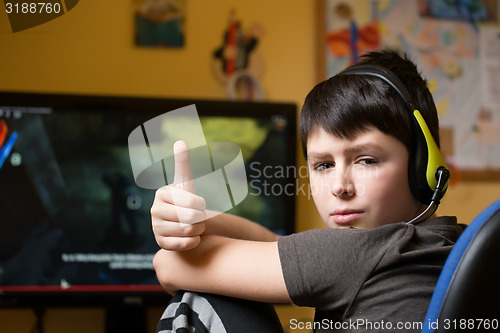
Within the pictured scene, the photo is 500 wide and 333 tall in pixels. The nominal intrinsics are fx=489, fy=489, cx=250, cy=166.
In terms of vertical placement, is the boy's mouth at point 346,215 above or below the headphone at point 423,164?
below

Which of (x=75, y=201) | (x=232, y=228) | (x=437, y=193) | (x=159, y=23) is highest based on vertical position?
(x=159, y=23)

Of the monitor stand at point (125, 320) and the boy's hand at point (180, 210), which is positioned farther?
the monitor stand at point (125, 320)

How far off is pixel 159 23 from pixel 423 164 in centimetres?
148

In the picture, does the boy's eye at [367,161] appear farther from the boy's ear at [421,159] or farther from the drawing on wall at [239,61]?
the drawing on wall at [239,61]

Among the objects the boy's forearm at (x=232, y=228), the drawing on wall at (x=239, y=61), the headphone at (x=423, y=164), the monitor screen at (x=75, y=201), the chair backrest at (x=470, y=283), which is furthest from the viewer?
the drawing on wall at (x=239, y=61)

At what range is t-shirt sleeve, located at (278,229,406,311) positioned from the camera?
0.62 meters

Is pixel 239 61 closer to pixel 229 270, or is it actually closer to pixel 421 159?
pixel 421 159

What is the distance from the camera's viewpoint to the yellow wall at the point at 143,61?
1.86 meters

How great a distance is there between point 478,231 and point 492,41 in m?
1.94

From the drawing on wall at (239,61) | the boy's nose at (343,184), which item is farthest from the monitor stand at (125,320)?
the boy's nose at (343,184)

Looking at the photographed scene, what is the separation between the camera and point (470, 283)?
53cm

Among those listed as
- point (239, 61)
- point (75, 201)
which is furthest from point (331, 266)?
point (239, 61)

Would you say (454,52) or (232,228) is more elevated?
(454,52)

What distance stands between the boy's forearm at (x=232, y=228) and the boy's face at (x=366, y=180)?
0.21 meters
